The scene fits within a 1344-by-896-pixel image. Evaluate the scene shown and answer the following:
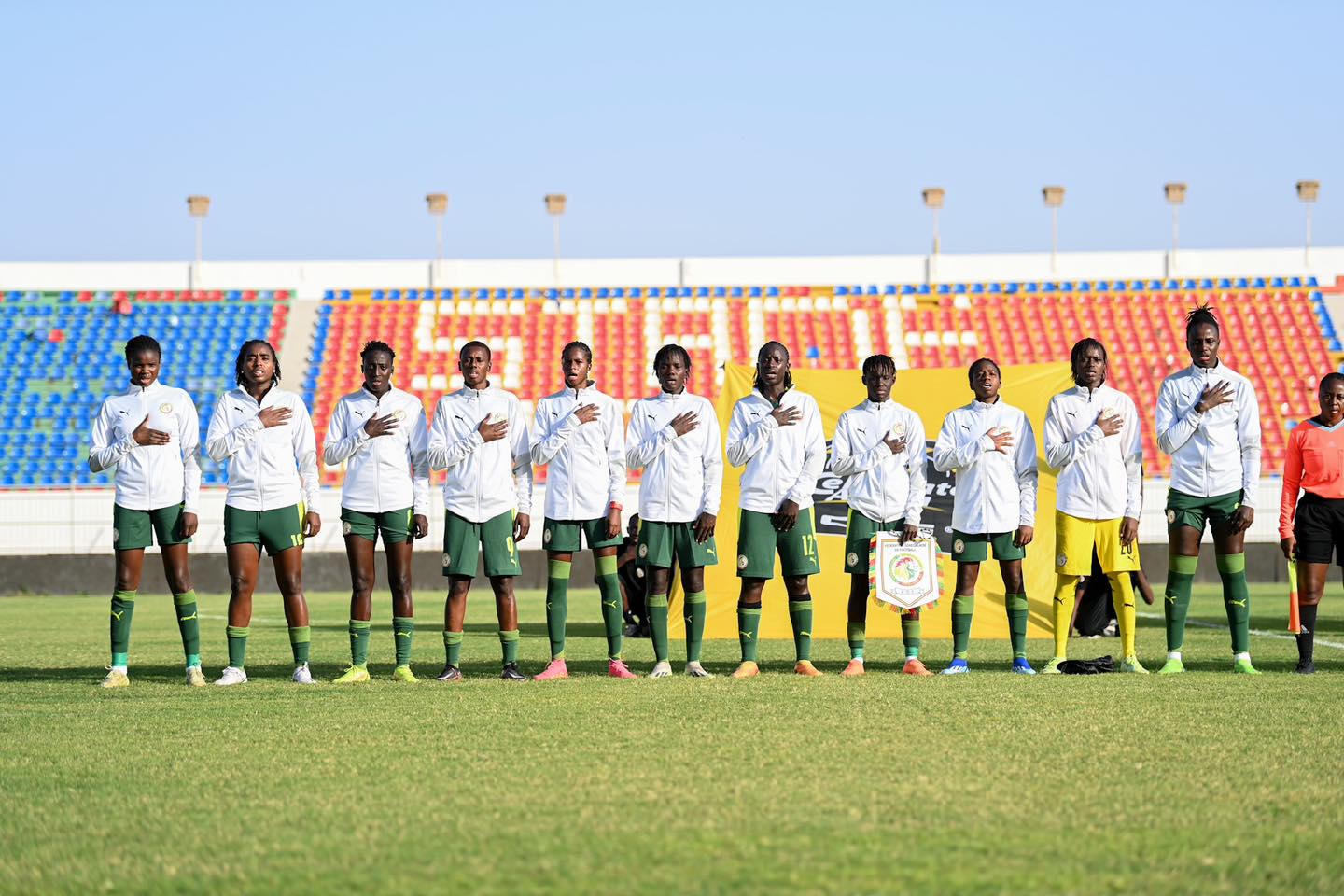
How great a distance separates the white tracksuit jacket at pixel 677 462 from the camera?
9.52 metres

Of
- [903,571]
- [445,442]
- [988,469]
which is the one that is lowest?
[903,571]

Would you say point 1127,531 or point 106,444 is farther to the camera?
point 1127,531

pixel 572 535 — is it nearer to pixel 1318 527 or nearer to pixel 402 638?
pixel 402 638

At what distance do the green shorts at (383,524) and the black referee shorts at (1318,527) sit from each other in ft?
17.4

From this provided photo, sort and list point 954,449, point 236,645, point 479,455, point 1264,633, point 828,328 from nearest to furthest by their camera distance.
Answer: point 236,645 < point 479,455 < point 954,449 < point 1264,633 < point 828,328

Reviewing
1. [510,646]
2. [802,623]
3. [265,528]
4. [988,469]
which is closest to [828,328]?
[988,469]

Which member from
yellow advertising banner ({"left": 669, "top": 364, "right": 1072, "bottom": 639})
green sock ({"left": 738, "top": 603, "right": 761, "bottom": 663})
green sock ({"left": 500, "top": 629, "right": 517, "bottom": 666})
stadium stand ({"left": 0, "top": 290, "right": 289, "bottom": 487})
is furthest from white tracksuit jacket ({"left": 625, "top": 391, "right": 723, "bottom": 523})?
stadium stand ({"left": 0, "top": 290, "right": 289, "bottom": 487})

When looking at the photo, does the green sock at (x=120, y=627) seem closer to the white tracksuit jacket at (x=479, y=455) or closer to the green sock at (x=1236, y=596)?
the white tracksuit jacket at (x=479, y=455)

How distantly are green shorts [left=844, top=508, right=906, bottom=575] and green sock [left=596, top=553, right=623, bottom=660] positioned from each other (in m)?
1.18

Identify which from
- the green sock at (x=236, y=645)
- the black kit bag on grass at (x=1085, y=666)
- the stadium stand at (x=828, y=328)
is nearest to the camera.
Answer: the green sock at (x=236, y=645)

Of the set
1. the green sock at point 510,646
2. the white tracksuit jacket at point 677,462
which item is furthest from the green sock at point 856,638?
the green sock at point 510,646

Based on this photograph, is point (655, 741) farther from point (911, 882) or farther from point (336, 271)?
point (336, 271)

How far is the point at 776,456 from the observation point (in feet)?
31.4

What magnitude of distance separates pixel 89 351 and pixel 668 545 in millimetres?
27298
